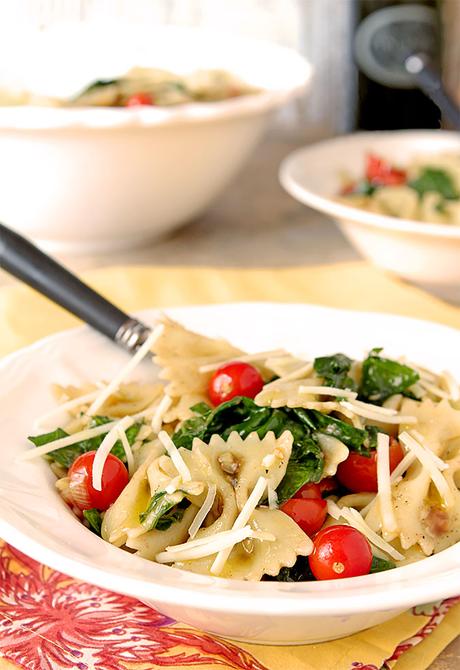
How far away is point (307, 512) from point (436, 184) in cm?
170

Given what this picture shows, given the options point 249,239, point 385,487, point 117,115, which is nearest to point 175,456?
point 385,487

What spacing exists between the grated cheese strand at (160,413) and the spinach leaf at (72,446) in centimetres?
3

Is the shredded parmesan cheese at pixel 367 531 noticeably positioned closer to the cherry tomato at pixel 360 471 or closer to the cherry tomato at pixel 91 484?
the cherry tomato at pixel 360 471

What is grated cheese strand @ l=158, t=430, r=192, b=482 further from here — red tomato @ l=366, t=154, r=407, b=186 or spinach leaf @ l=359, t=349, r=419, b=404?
red tomato @ l=366, t=154, r=407, b=186

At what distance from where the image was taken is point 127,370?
169 centimetres

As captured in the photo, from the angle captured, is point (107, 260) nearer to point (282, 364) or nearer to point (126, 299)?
point (126, 299)

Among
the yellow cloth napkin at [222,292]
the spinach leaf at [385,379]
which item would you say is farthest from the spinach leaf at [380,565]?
the yellow cloth napkin at [222,292]

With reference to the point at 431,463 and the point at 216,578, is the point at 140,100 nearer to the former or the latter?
the point at 431,463

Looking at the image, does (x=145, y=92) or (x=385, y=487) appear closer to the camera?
(x=385, y=487)

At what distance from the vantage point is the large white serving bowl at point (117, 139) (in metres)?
2.52

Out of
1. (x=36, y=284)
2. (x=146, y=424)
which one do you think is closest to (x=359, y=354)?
(x=146, y=424)

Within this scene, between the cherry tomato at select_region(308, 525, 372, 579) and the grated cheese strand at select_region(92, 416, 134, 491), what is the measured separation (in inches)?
12.7

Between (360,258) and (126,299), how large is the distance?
838 millimetres

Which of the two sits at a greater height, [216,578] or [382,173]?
[216,578]
